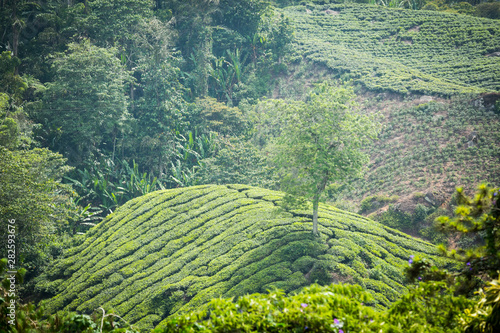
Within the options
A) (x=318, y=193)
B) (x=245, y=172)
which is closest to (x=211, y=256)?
(x=318, y=193)

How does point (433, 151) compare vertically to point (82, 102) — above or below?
below

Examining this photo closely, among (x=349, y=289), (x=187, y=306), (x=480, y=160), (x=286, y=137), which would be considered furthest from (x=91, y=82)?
(x=480, y=160)

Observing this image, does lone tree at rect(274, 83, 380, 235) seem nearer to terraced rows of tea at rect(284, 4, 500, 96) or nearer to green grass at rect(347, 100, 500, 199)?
green grass at rect(347, 100, 500, 199)

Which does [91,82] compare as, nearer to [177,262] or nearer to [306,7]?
[177,262]

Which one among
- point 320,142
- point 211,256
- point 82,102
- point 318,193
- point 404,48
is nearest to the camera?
point 320,142

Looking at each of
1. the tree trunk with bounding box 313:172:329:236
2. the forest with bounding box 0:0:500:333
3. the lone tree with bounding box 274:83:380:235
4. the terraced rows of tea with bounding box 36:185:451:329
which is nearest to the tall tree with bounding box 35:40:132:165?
the forest with bounding box 0:0:500:333

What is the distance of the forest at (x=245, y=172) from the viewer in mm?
5000

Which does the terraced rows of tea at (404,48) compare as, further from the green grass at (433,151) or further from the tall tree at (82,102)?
the tall tree at (82,102)

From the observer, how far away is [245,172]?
19.0 metres

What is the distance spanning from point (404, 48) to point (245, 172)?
20410 mm

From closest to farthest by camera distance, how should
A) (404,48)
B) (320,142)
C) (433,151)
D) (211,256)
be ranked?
1. (320,142)
2. (211,256)
3. (433,151)
4. (404,48)

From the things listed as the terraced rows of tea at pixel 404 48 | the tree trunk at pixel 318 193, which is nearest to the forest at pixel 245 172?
the tree trunk at pixel 318 193

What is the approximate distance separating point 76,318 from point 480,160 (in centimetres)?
1876

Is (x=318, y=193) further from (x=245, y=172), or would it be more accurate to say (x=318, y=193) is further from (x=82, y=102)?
(x=82, y=102)
